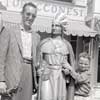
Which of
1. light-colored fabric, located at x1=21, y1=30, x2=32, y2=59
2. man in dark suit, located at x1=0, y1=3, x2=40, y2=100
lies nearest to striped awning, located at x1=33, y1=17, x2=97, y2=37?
man in dark suit, located at x1=0, y1=3, x2=40, y2=100

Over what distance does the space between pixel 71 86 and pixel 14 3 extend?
26.2ft

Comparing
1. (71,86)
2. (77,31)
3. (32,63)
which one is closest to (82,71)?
(71,86)

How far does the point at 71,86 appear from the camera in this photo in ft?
15.0

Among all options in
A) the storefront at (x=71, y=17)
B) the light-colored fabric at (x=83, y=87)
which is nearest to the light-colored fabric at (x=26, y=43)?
the light-colored fabric at (x=83, y=87)

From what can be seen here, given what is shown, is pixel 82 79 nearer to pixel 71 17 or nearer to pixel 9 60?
pixel 9 60

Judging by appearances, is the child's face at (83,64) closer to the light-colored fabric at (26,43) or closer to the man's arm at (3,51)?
the light-colored fabric at (26,43)

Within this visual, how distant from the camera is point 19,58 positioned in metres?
3.27

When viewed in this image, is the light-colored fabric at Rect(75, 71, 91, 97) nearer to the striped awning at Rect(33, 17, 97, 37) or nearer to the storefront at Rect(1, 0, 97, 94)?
the striped awning at Rect(33, 17, 97, 37)

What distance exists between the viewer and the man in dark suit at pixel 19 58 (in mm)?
3119

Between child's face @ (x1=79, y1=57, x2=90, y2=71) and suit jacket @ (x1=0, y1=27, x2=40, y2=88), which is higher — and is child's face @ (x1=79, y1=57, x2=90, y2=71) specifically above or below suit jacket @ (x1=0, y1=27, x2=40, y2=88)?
below

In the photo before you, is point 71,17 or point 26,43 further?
point 71,17

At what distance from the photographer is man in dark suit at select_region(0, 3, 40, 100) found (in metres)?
3.12

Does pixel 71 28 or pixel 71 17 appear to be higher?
pixel 71 17

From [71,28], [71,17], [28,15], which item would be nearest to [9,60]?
[28,15]
